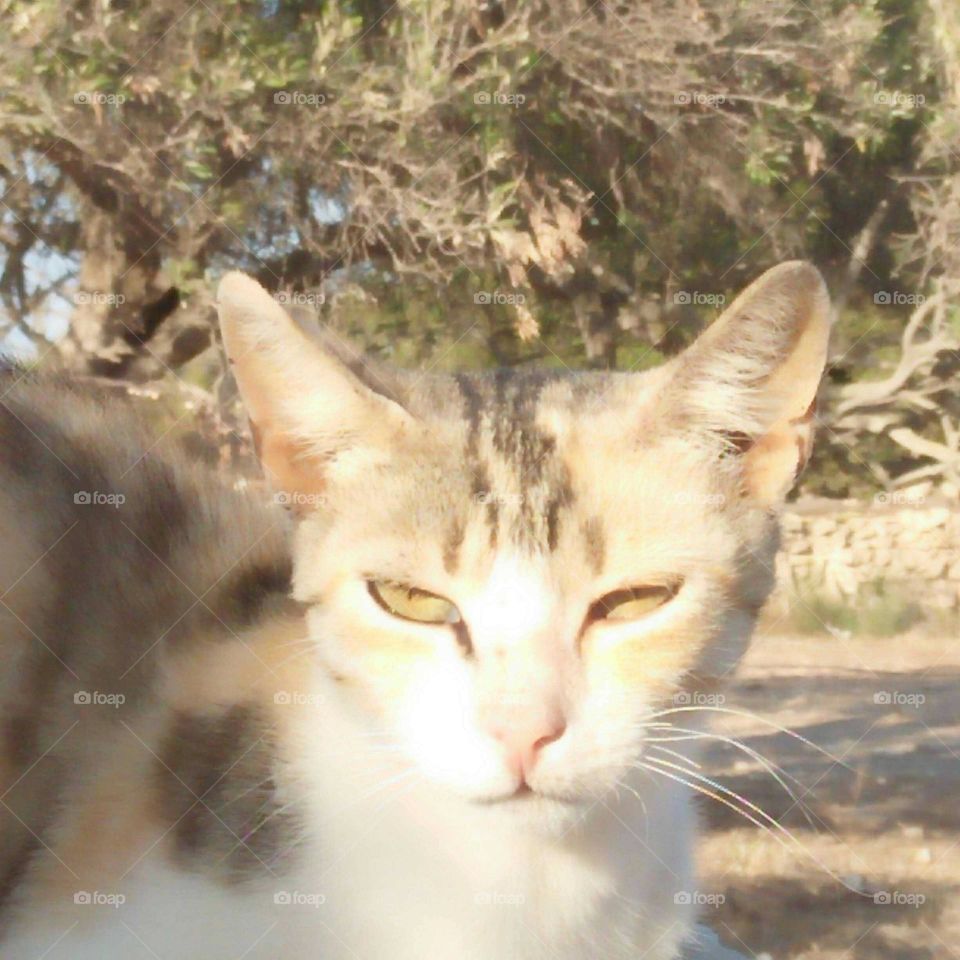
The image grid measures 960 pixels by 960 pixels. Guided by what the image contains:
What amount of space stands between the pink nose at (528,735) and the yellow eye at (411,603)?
13 cm

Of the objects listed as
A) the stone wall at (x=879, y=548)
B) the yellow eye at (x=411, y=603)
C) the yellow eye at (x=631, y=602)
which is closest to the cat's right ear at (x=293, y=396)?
the yellow eye at (x=411, y=603)

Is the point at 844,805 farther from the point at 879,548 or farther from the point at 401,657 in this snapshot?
the point at 401,657

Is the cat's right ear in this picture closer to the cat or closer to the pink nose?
the cat

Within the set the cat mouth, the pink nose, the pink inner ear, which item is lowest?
the cat mouth

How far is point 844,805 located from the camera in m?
1.91

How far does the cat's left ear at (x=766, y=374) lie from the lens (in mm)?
938

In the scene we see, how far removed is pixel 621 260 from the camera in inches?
97.5

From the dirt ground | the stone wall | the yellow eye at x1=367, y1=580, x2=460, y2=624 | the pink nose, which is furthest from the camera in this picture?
the stone wall

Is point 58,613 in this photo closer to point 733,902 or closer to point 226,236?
point 733,902

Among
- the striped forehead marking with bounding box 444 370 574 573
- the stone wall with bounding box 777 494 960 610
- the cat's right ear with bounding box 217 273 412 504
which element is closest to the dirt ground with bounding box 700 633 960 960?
the stone wall with bounding box 777 494 960 610

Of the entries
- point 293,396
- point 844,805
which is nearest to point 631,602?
point 293,396

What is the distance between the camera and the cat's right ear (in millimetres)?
963

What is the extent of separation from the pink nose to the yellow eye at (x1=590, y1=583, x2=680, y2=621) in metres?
0.12

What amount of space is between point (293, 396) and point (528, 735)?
36 centimetres
